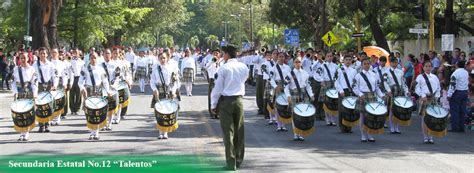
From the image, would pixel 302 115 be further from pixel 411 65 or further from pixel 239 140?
pixel 411 65

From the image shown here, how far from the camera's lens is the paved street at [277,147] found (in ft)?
35.0

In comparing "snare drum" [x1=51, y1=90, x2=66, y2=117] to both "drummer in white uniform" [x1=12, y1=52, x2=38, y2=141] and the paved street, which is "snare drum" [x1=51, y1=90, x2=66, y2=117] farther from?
"drummer in white uniform" [x1=12, y1=52, x2=38, y2=141]

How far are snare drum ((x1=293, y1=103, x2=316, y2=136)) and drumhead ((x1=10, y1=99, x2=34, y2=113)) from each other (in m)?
5.09

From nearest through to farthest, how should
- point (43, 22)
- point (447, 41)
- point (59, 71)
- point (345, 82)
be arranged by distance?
point (345, 82) → point (59, 71) → point (447, 41) → point (43, 22)

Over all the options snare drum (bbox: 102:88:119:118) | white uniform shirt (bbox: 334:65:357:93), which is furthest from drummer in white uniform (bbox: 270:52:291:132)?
snare drum (bbox: 102:88:119:118)

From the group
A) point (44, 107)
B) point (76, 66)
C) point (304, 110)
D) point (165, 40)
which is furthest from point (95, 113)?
point (165, 40)

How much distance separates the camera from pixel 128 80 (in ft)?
55.2

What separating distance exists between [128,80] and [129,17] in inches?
1322

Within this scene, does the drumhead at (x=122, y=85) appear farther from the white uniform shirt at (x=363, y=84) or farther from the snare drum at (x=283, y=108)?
the white uniform shirt at (x=363, y=84)

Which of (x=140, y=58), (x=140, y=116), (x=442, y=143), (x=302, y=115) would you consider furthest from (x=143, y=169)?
(x=140, y=58)

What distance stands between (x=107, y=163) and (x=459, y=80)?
885 cm

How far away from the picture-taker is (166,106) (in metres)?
13.5

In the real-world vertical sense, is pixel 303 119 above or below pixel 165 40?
below

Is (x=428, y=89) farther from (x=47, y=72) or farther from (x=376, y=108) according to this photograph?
(x=47, y=72)
